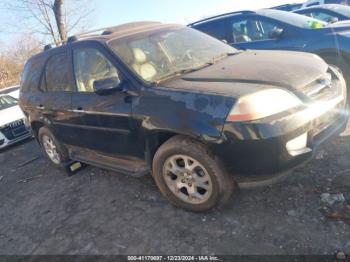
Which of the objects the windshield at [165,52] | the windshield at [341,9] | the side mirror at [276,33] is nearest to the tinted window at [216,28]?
the side mirror at [276,33]

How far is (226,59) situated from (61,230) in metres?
2.64

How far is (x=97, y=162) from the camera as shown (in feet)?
14.3

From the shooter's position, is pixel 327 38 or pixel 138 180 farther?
pixel 327 38

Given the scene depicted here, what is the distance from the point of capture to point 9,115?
7.96 metres

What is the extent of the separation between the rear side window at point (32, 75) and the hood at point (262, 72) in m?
2.76

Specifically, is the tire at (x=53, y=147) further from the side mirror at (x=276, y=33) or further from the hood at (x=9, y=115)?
the side mirror at (x=276, y=33)

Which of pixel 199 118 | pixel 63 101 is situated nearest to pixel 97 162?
pixel 63 101

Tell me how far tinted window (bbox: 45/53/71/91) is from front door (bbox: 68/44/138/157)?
0.25m

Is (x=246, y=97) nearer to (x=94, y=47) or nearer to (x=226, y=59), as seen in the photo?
(x=226, y=59)

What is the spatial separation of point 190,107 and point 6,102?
720 cm

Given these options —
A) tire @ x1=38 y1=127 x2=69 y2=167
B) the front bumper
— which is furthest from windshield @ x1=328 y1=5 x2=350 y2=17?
tire @ x1=38 y1=127 x2=69 y2=167

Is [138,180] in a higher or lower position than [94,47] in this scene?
lower

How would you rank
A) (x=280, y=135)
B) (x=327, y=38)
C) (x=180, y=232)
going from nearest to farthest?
(x=280, y=135), (x=180, y=232), (x=327, y=38)

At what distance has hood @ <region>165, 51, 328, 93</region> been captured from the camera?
10.3ft
